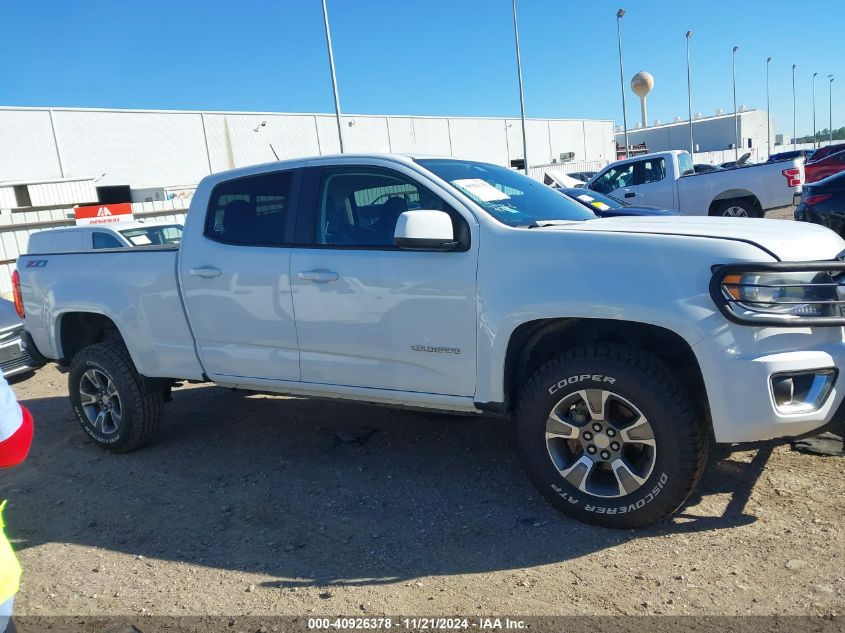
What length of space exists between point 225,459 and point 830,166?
1665 centimetres

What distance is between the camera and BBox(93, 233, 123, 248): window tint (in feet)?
34.1

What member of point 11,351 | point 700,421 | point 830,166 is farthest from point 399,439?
point 830,166

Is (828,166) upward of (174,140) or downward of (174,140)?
downward

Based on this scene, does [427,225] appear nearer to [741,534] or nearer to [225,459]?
[741,534]

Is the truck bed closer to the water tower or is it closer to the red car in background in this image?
the red car in background

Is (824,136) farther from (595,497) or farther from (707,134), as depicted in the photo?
(595,497)

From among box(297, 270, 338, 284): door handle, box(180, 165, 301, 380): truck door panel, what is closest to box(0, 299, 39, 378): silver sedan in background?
box(180, 165, 301, 380): truck door panel

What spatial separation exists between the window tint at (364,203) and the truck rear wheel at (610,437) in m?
1.20

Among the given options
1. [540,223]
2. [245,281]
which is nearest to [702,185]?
[540,223]

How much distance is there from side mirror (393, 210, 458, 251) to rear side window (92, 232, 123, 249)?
8.20m

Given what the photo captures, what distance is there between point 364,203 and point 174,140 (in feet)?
139

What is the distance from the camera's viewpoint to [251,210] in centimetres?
450

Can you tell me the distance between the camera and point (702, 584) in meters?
2.95

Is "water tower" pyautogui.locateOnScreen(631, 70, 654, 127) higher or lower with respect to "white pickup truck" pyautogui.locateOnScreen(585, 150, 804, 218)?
higher
